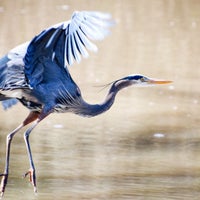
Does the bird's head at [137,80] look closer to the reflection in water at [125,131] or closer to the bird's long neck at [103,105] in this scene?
the bird's long neck at [103,105]

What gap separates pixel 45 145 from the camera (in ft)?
23.1

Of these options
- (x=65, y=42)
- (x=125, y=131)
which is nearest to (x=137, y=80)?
(x=65, y=42)

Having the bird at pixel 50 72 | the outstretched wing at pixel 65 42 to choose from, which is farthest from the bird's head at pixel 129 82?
the outstretched wing at pixel 65 42

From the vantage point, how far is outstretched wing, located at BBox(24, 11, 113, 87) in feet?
16.7

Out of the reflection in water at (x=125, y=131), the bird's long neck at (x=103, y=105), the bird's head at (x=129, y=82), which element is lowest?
the reflection in water at (x=125, y=131)

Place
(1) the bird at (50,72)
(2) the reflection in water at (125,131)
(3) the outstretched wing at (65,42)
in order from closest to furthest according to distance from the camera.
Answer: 1. (3) the outstretched wing at (65,42)
2. (1) the bird at (50,72)
3. (2) the reflection in water at (125,131)

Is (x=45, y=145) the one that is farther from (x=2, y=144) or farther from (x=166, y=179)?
(x=166, y=179)

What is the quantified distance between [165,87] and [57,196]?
11.9 feet

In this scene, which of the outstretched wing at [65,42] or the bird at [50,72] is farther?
the bird at [50,72]

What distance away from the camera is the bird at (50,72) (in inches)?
207

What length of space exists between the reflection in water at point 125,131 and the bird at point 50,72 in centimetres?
46

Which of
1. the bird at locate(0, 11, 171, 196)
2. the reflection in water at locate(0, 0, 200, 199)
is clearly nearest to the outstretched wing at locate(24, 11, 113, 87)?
the bird at locate(0, 11, 171, 196)

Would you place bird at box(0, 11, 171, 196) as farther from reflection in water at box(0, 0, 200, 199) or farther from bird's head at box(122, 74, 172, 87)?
reflection in water at box(0, 0, 200, 199)

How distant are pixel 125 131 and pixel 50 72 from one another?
1.83m
